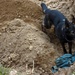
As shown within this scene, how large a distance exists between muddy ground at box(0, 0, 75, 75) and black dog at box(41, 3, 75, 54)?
27cm

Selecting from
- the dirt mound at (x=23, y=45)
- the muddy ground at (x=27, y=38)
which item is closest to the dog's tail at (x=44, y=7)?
the muddy ground at (x=27, y=38)

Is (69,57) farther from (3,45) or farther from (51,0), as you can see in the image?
(51,0)

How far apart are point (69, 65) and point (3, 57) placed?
1.65 meters

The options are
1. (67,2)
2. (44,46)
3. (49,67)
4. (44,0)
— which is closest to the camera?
(49,67)

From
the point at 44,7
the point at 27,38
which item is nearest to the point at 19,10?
the point at 44,7

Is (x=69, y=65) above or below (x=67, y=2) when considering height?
below

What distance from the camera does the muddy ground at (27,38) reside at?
734 centimetres

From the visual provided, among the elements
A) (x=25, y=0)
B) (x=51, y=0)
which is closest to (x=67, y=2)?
(x=51, y=0)

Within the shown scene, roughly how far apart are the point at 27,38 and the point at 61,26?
0.92m

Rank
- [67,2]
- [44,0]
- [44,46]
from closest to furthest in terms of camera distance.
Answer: [44,46] < [67,2] < [44,0]

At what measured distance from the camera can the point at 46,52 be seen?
7.57 meters

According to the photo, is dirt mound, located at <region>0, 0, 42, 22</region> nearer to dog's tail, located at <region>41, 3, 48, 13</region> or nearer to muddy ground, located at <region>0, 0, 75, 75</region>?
muddy ground, located at <region>0, 0, 75, 75</region>

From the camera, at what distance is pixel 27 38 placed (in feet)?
25.8

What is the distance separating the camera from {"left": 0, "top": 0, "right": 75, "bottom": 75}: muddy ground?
24.1 feet
